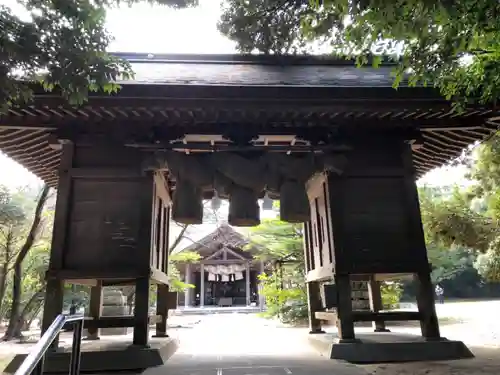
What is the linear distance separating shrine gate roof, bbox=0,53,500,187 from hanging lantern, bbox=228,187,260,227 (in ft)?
2.93

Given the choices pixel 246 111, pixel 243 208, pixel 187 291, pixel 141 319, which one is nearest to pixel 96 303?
pixel 141 319

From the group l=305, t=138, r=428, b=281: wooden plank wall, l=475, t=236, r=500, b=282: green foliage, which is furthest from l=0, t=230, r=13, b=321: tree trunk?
l=475, t=236, r=500, b=282: green foliage

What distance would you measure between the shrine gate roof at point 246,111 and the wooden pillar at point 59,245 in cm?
44

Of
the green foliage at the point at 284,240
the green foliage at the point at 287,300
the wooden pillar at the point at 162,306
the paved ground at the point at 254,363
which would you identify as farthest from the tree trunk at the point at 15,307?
the green foliage at the point at 287,300

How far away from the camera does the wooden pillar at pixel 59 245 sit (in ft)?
15.8

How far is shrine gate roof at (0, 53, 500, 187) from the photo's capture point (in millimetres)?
4816

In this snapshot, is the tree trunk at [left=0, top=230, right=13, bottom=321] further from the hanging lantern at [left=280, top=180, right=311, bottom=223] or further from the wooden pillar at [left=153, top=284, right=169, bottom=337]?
the hanging lantern at [left=280, top=180, right=311, bottom=223]

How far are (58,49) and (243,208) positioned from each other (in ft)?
9.23

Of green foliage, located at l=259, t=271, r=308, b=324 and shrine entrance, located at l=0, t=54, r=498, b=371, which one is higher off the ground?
shrine entrance, located at l=0, t=54, r=498, b=371

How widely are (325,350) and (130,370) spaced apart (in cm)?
263

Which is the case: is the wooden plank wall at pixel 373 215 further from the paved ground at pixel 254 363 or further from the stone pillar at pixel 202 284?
the stone pillar at pixel 202 284

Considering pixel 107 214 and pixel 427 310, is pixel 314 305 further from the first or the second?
pixel 107 214

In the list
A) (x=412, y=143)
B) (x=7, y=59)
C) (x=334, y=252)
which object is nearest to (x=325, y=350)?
(x=334, y=252)

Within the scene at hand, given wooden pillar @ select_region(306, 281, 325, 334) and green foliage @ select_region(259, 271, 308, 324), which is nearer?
wooden pillar @ select_region(306, 281, 325, 334)
